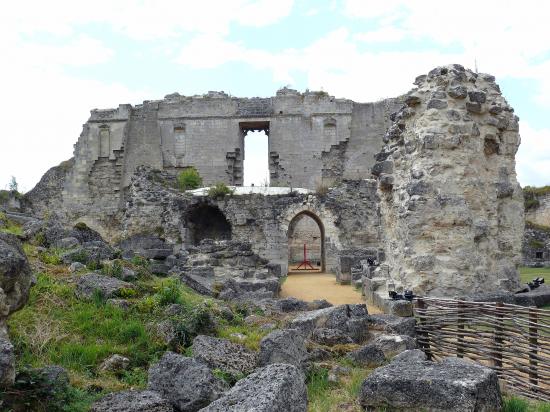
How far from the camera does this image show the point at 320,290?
51.0 ft

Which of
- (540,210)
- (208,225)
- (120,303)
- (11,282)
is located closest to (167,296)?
(120,303)

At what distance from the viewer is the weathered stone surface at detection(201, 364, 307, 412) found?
129 inches

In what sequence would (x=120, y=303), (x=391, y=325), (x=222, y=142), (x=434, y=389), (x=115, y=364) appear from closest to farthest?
1. (x=434, y=389)
2. (x=115, y=364)
3. (x=120, y=303)
4. (x=391, y=325)
5. (x=222, y=142)

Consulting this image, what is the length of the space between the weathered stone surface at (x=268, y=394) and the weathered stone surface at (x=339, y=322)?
10.6ft

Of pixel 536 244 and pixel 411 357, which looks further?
pixel 536 244

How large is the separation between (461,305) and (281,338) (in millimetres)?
2390

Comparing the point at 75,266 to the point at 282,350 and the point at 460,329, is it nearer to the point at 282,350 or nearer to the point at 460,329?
the point at 282,350

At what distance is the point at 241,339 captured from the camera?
6.31 meters

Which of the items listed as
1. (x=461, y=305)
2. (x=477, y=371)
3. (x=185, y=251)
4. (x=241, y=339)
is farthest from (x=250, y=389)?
(x=185, y=251)

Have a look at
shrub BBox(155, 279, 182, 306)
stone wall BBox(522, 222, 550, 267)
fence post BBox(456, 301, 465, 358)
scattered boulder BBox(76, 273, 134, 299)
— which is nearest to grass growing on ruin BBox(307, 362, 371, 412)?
fence post BBox(456, 301, 465, 358)

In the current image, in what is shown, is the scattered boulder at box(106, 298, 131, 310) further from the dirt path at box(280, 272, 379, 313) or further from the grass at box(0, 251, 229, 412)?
the dirt path at box(280, 272, 379, 313)

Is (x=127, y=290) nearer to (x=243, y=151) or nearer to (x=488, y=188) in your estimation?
(x=488, y=188)

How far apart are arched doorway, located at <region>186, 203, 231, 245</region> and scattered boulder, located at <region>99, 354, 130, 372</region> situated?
16658 millimetres

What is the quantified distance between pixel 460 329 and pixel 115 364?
12.5 feet
